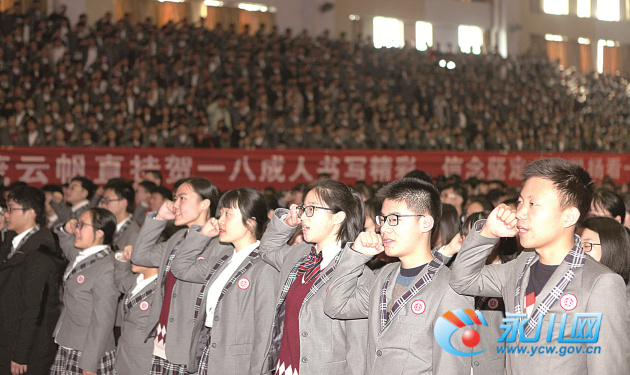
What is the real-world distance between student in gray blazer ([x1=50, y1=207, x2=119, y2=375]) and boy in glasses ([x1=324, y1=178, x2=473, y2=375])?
1.83 metres

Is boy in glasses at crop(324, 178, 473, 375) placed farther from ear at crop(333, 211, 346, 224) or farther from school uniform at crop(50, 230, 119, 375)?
school uniform at crop(50, 230, 119, 375)

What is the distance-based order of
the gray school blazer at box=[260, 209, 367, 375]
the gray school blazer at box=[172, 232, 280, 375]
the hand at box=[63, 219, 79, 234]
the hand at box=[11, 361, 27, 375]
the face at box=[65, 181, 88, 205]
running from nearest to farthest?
the gray school blazer at box=[260, 209, 367, 375] → the gray school blazer at box=[172, 232, 280, 375] → the hand at box=[11, 361, 27, 375] → the hand at box=[63, 219, 79, 234] → the face at box=[65, 181, 88, 205]

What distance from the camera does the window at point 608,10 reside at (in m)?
25.1

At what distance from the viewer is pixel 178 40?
1405 cm

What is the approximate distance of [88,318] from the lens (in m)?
3.85

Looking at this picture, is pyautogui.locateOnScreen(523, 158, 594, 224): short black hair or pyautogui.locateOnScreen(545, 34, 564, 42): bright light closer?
pyautogui.locateOnScreen(523, 158, 594, 224): short black hair

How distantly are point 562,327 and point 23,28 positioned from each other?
13.0m

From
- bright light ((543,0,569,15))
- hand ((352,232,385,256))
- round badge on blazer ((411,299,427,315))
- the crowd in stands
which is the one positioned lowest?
round badge on blazer ((411,299,427,315))

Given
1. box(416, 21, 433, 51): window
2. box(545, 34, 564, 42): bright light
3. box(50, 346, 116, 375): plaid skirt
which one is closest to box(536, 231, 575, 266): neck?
box(50, 346, 116, 375): plaid skirt

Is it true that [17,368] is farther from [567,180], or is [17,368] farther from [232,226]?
[567,180]

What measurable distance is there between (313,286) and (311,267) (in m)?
0.15

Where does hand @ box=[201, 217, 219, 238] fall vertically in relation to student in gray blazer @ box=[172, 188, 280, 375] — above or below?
above

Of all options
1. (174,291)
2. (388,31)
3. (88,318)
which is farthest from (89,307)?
(388,31)

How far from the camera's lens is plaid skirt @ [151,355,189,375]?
11.1 feet
